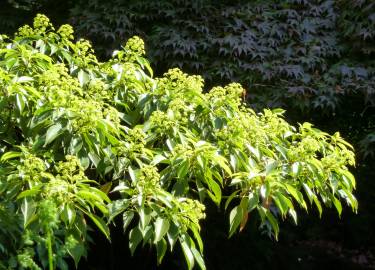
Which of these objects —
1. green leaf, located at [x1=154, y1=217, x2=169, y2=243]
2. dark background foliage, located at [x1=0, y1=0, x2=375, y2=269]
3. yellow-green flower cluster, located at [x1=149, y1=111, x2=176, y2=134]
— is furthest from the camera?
dark background foliage, located at [x1=0, y1=0, x2=375, y2=269]

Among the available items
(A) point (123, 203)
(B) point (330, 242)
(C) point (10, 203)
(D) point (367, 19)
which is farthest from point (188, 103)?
(B) point (330, 242)

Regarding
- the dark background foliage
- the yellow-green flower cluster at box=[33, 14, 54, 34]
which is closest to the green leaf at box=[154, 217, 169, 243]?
the yellow-green flower cluster at box=[33, 14, 54, 34]

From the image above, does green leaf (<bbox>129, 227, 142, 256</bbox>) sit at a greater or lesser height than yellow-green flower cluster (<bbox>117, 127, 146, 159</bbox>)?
lesser

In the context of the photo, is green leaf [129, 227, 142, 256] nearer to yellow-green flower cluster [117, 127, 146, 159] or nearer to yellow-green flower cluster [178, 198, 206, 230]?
yellow-green flower cluster [178, 198, 206, 230]

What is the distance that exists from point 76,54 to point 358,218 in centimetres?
451

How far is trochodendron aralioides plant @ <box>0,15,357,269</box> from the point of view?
2186 mm

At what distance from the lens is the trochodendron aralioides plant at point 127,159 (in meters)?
2.19

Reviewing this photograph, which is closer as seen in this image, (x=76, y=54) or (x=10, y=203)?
(x=10, y=203)

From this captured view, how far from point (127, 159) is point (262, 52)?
278 centimetres

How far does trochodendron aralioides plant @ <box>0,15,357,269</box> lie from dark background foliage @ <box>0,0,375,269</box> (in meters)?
1.83

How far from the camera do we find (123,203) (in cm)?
229

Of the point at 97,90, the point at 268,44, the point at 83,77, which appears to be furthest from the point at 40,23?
the point at 268,44

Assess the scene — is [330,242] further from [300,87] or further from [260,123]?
[260,123]

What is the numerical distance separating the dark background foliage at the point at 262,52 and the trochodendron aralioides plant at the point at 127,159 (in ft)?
6.02
